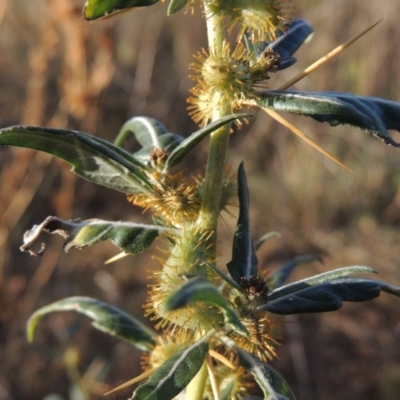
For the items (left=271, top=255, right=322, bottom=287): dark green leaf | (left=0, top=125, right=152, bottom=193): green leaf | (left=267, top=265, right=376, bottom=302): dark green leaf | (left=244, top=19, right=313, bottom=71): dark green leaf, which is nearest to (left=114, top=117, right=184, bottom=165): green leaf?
(left=0, top=125, right=152, bottom=193): green leaf

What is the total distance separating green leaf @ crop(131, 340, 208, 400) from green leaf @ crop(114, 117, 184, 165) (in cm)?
45

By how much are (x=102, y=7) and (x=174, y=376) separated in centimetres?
72

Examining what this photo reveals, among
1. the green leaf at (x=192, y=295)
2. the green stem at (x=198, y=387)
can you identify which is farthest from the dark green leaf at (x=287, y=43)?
the green stem at (x=198, y=387)

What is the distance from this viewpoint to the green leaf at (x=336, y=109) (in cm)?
110

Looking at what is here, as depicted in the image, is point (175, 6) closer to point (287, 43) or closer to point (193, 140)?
point (193, 140)

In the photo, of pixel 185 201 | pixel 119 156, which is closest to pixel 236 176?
pixel 185 201

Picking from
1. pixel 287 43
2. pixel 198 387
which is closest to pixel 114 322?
pixel 198 387

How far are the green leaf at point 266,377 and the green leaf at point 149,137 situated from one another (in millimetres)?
494

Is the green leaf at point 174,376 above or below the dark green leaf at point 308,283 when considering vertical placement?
below

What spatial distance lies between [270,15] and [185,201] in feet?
1.34

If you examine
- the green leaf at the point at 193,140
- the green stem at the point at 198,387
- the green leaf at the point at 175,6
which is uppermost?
the green leaf at the point at 175,6

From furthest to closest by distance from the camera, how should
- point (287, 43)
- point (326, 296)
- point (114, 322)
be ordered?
1. point (114, 322)
2. point (287, 43)
3. point (326, 296)

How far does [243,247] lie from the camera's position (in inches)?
51.3

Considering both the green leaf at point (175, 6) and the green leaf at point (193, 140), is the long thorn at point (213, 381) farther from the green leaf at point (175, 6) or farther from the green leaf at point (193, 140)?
the green leaf at point (175, 6)
